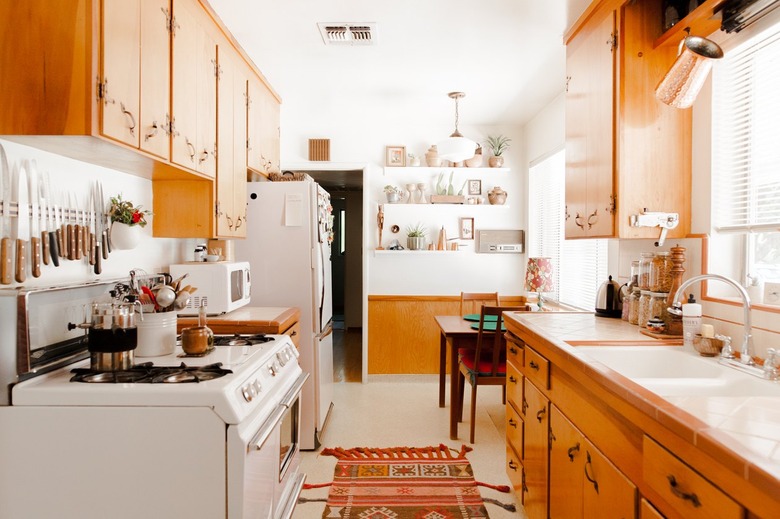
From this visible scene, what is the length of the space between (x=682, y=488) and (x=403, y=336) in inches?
147

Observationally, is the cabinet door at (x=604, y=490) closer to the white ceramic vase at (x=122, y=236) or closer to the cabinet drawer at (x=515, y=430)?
→ the cabinet drawer at (x=515, y=430)

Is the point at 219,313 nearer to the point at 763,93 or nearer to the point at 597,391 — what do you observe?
the point at 597,391

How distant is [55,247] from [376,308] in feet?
10.6

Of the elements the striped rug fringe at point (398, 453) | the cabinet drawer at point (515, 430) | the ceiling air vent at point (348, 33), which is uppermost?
the ceiling air vent at point (348, 33)

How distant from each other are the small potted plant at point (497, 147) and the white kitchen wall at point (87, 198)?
10.1ft

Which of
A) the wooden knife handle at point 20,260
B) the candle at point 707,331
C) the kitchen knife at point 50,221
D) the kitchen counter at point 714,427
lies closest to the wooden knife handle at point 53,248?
the kitchen knife at point 50,221

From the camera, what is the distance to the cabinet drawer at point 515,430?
93.7 inches

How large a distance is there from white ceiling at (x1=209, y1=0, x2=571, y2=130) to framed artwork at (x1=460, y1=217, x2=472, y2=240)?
1015 millimetres

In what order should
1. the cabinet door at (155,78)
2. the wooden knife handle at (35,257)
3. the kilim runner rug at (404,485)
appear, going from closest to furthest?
1. the wooden knife handle at (35,257)
2. the cabinet door at (155,78)
3. the kilim runner rug at (404,485)

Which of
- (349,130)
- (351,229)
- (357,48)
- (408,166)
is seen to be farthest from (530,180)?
(351,229)

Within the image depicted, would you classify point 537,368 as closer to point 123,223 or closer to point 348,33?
point 123,223

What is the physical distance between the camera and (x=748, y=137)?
6.19 ft

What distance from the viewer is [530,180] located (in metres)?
4.64

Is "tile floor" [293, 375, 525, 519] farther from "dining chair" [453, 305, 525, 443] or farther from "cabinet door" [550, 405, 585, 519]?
"cabinet door" [550, 405, 585, 519]
